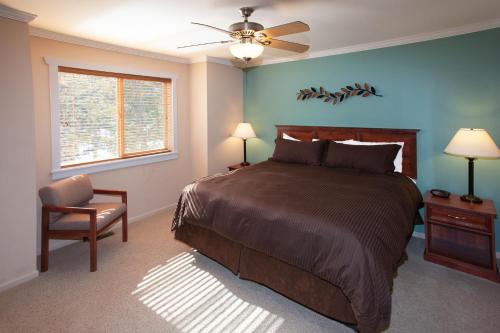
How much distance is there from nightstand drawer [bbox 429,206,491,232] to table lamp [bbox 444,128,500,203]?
0.23 meters

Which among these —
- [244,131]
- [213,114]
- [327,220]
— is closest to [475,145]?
[327,220]

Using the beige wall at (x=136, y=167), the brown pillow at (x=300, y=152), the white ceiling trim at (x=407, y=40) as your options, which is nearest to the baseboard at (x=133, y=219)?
the beige wall at (x=136, y=167)

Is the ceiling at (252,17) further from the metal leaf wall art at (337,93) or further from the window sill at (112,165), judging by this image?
the window sill at (112,165)

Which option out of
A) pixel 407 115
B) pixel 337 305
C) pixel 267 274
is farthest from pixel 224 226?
pixel 407 115

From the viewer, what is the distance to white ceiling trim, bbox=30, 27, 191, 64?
3143 millimetres

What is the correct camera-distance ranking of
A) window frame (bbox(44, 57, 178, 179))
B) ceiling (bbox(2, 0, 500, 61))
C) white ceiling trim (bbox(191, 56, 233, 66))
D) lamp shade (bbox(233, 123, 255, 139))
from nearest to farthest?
ceiling (bbox(2, 0, 500, 61))
window frame (bbox(44, 57, 178, 179))
white ceiling trim (bbox(191, 56, 233, 66))
lamp shade (bbox(233, 123, 255, 139))

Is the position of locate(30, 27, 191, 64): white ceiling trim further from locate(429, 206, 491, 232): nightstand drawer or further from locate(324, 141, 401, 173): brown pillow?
locate(429, 206, 491, 232): nightstand drawer

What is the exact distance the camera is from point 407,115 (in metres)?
3.69

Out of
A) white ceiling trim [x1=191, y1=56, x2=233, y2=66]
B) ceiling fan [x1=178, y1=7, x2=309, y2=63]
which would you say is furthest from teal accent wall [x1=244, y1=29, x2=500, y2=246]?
ceiling fan [x1=178, y1=7, x2=309, y2=63]

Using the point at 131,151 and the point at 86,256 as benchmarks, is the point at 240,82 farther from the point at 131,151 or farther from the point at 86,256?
the point at 86,256

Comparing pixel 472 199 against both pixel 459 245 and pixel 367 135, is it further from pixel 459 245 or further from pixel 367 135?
pixel 367 135

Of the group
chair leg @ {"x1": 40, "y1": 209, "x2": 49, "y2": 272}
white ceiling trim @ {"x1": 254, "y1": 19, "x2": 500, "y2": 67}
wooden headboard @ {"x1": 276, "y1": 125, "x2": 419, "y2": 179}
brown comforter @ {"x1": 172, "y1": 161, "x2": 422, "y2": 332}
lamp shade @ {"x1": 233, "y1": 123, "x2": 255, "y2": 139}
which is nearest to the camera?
brown comforter @ {"x1": 172, "y1": 161, "x2": 422, "y2": 332}

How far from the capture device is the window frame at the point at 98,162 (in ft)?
10.7

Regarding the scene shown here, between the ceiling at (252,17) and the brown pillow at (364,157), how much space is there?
132 centimetres
